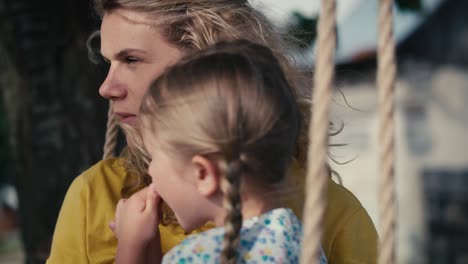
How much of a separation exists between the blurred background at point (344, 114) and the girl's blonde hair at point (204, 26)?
0.09m

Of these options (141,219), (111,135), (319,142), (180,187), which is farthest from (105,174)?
(319,142)

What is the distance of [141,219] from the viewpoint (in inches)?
56.4

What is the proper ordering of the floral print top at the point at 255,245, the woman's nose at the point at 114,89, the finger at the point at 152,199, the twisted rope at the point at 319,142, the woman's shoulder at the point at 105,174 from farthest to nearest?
1. the woman's shoulder at the point at 105,174
2. the woman's nose at the point at 114,89
3. the finger at the point at 152,199
4. the floral print top at the point at 255,245
5. the twisted rope at the point at 319,142

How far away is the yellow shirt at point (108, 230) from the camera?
165 centimetres

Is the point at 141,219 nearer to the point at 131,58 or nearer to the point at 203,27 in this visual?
the point at 131,58

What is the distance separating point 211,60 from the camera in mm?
1278

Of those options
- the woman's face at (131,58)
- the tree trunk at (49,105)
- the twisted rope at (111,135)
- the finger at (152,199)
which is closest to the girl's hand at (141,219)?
the finger at (152,199)

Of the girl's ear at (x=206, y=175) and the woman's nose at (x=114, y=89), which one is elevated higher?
the woman's nose at (x=114, y=89)

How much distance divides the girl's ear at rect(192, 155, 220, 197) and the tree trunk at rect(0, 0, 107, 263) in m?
1.30

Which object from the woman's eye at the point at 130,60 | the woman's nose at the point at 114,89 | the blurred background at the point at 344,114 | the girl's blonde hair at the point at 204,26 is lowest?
the blurred background at the point at 344,114

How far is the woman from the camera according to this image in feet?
5.29

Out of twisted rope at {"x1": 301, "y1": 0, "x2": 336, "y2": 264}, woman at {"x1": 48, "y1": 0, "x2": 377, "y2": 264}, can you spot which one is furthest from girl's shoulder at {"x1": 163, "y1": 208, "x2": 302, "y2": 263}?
woman at {"x1": 48, "y1": 0, "x2": 377, "y2": 264}

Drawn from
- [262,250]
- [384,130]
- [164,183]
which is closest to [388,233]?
[384,130]

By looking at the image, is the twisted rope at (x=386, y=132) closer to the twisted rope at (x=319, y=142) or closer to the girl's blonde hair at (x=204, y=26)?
the twisted rope at (x=319, y=142)
